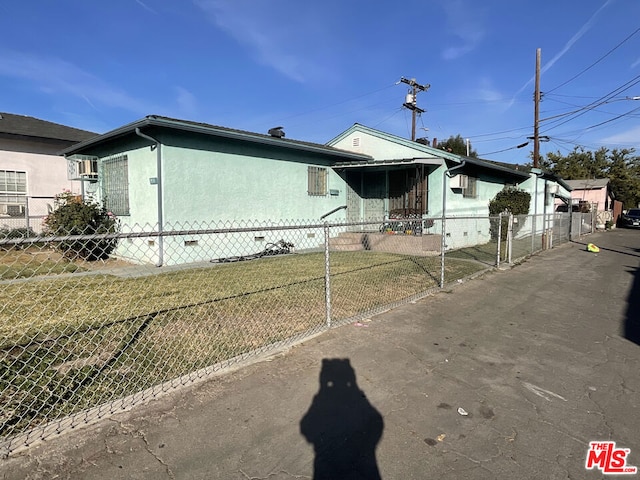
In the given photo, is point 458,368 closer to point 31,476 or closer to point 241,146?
point 31,476

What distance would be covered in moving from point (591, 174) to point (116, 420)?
57.8 metres

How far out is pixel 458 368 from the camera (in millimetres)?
3711

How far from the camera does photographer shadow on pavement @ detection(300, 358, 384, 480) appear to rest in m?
2.28

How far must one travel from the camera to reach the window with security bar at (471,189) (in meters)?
15.5

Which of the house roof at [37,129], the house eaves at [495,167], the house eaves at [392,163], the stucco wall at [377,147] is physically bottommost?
the house eaves at [392,163]

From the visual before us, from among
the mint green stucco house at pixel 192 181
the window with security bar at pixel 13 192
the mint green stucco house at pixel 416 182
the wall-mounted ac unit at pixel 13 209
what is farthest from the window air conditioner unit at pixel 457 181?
the wall-mounted ac unit at pixel 13 209

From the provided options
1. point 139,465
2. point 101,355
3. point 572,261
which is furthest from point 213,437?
point 572,261

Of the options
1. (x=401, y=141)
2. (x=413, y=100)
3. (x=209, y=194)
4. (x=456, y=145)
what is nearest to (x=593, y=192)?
(x=456, y=145)

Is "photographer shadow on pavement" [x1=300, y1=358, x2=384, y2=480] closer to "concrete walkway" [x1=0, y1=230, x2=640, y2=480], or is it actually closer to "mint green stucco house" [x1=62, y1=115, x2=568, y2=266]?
"concrete walkway" [x1=0, y1=230, x2=640, y2=480]

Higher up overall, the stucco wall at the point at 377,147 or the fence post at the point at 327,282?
the stucco wall at the point at 377,147

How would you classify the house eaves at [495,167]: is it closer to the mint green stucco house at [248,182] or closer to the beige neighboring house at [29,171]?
the mint green stucco house at [248,182]

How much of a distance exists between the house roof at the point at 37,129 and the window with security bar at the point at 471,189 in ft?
55.9

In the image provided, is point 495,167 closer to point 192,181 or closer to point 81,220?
point 192,181

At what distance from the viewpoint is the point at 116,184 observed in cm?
1163
